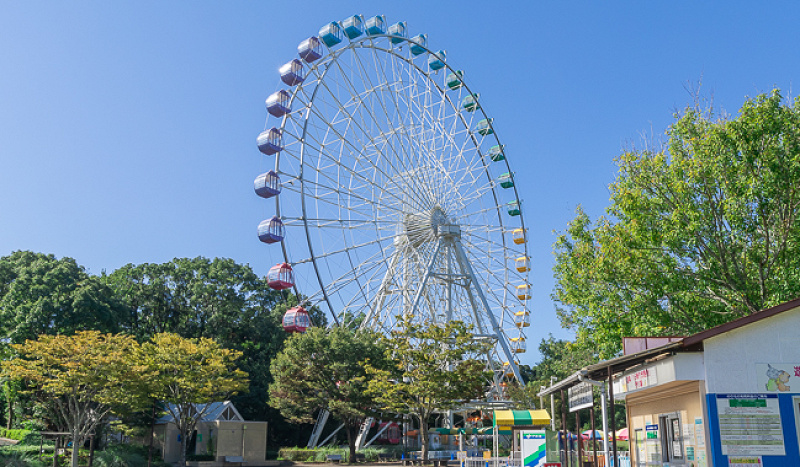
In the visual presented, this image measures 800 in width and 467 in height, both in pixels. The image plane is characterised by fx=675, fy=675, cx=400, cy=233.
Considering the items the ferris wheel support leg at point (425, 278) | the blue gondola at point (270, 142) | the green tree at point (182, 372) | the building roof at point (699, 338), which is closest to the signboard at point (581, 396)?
the building roof at point (699, 338)

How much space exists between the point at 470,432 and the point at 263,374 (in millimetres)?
14842

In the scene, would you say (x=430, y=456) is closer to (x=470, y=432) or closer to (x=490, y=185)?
(x=470, y=432)

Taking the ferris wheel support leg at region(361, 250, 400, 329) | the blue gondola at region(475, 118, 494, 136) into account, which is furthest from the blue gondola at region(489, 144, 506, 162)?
the ferris wheel support leg at region(361, 250, 400, 329)

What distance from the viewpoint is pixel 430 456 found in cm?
3438

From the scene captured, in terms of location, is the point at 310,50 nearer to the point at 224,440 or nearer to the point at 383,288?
the point at 383,288

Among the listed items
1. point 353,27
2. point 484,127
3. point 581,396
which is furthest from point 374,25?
point 581,396

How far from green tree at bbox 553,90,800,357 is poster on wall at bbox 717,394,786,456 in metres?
6.35

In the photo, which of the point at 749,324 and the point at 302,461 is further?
the point at 302,461

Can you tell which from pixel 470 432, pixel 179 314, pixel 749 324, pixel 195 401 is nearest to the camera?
pixel 749 324

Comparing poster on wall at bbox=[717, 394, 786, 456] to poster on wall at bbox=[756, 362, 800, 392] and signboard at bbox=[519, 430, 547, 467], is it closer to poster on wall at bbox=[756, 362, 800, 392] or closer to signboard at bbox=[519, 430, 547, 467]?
poster on wall at bbox=[756, 362, 800, 392]

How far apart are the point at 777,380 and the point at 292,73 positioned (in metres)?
26.8

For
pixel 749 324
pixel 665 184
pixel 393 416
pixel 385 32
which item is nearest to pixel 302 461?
pixel 393 416

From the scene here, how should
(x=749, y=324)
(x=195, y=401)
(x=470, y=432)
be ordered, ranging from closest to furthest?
(x=749, y=324) → (x=195, y=401) → (x=470, y=432)

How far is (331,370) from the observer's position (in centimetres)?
3466
